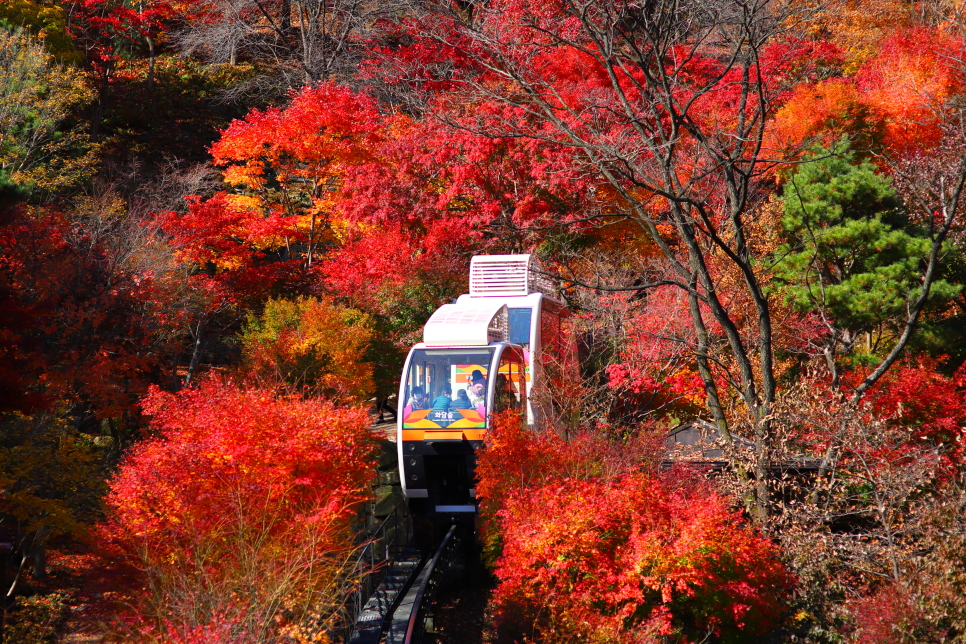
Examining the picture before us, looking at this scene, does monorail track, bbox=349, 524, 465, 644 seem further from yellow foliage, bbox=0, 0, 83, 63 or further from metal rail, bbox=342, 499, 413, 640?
yellow foliage, bbox=0, 0, 83, 63

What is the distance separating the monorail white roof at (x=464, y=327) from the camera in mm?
14258

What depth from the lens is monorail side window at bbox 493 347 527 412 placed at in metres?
14.2

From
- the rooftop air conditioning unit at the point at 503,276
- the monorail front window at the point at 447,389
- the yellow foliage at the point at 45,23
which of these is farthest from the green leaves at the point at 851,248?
the yellow foliage at the point at 45,23

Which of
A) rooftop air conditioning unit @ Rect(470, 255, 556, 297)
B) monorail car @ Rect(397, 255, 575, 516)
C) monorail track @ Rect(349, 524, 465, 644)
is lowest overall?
monorail track @ Rect(349, 524, 465, 644)

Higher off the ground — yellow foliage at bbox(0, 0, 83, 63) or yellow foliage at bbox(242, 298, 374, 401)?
yellow foliage at bbox(0, 0, 83, 63)

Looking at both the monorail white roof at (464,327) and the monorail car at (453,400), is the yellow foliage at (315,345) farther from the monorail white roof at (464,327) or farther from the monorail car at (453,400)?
the monorail white roof at (464,327)

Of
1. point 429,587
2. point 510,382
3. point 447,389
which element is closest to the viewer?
point 429,587

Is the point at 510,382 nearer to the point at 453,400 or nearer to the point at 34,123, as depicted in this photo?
the point at 453,400

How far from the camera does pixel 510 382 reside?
1476cm

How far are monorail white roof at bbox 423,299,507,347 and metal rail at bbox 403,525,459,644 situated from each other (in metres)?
3.28

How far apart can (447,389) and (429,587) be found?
11.4 feet

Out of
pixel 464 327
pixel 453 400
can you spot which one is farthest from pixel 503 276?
pixel 453 400

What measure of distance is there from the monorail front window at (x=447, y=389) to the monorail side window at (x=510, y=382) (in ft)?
1.11

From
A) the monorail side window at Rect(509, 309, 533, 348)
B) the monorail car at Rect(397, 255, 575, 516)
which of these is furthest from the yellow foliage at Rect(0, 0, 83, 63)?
the monorail car at Rect(397, 255, 575, 516)
